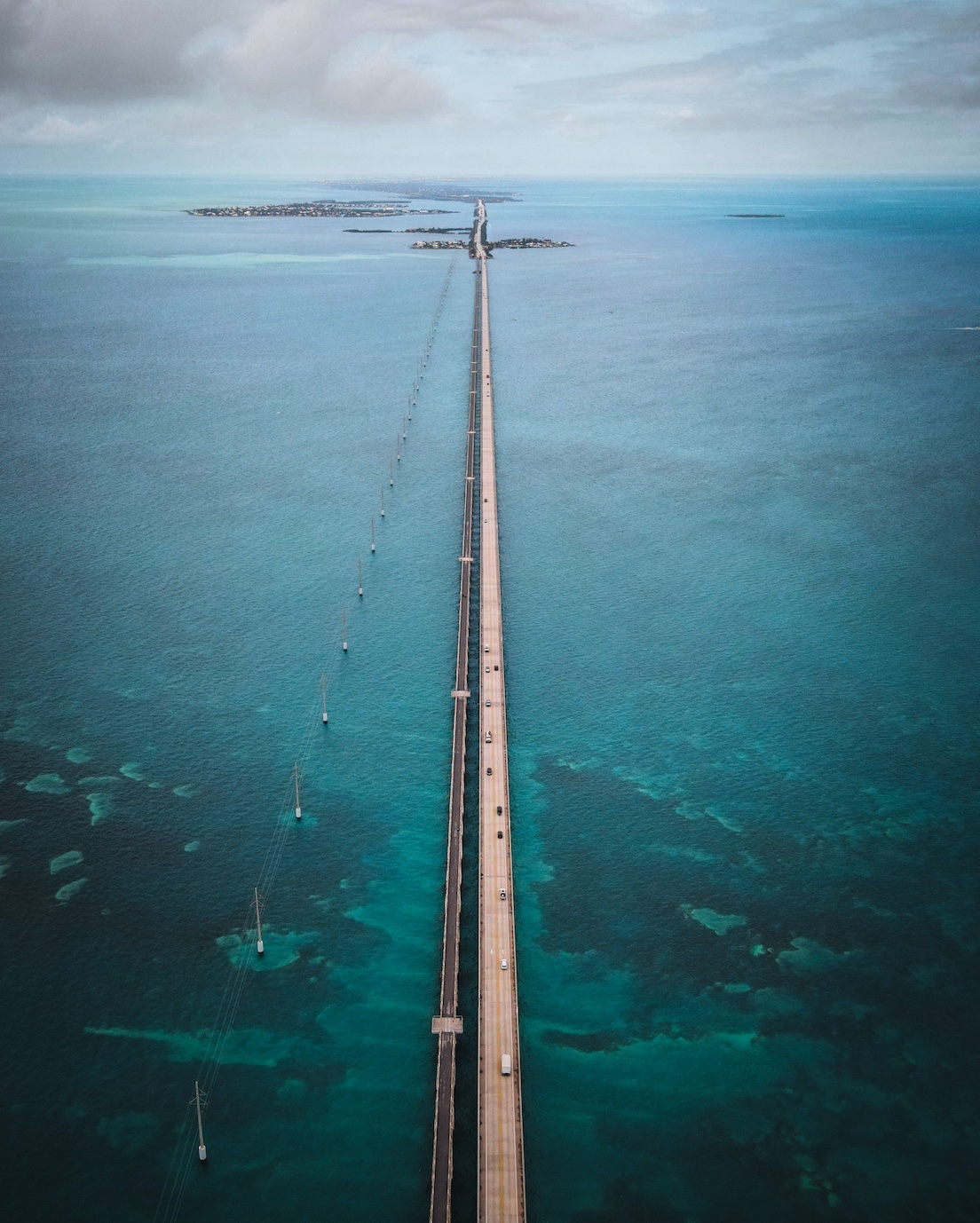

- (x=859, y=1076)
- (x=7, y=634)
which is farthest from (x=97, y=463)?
(x=859, y=1076)

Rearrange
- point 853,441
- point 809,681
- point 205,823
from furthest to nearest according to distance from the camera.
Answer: point 853,441 → point 809,681 → point 205,823

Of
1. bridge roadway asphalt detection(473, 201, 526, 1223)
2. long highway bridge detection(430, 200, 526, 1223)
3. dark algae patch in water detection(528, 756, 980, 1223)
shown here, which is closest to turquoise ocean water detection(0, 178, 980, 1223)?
dark algae patch in water detection(528, 756, 980, 1223)

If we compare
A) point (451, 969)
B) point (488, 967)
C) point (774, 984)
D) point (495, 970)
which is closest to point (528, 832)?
point (488, 967)

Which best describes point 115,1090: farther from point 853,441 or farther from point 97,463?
point 853,441

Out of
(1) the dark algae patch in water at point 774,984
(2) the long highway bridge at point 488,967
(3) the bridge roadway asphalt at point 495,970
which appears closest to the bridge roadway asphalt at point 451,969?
(2) the long highway bridge at point 488,967

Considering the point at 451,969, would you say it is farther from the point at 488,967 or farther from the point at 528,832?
the point at 528,832
